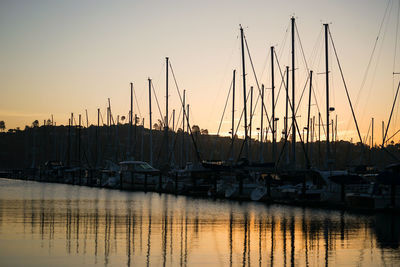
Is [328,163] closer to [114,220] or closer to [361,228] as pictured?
[361,228]

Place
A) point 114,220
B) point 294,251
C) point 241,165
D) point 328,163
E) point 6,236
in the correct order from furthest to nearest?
point 241,165, point 328,163, point 114,220, point 6,236, point 294,251

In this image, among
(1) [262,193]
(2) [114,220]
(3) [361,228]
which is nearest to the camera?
(3) [361,228]

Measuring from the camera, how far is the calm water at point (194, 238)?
25808mm

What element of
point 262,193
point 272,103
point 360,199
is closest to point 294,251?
point 360,199

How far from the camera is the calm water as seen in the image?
1016 inches

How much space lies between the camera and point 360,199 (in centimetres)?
4997

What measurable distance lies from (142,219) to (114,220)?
209 cm

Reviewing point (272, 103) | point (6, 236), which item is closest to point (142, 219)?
point (6, 236)

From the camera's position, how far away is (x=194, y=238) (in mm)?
32750

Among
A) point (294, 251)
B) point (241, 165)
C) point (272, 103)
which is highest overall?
point (272, 103)

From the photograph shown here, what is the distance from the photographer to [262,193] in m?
62.4

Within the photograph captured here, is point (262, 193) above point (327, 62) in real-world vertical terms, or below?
below

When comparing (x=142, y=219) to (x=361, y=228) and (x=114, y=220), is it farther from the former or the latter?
(x=361, y=228)

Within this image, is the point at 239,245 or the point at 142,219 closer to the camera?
the point at 239,245
